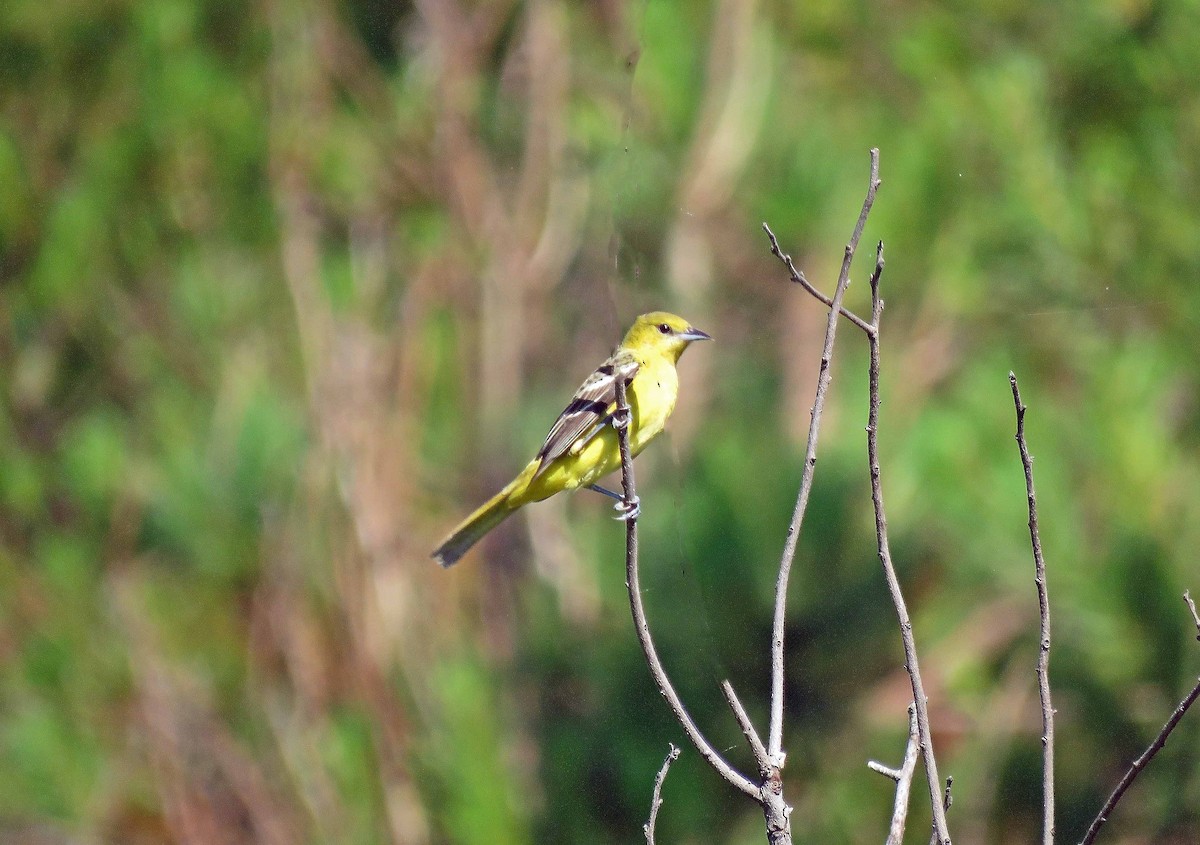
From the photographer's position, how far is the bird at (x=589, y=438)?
7.50 feet

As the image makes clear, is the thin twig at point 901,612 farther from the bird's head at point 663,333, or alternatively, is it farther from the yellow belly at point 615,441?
the bird's head at point 663,333

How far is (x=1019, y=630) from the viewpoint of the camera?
9.79 ft

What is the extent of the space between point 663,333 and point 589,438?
0.39 m

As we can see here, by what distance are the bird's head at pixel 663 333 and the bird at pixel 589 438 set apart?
2 cm

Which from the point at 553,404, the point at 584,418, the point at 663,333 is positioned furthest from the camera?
the point at 553,404

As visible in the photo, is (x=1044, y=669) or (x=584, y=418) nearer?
(x=1044, y=669)

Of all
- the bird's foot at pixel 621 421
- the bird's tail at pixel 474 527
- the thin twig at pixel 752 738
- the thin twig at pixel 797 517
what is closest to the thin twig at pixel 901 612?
the thin twig at pixel 797 517

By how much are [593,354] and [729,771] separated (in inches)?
142

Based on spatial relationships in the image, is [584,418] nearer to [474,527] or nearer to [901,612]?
[474,527]

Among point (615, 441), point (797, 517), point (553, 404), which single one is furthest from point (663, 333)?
point (553, 404)

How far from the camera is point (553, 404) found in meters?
4.25


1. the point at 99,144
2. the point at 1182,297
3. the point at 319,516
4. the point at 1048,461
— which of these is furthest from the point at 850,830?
the point at 99,144

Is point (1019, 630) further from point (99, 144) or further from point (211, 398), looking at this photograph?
point (99, 144)

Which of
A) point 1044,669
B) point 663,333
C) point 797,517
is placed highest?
point 663,333
